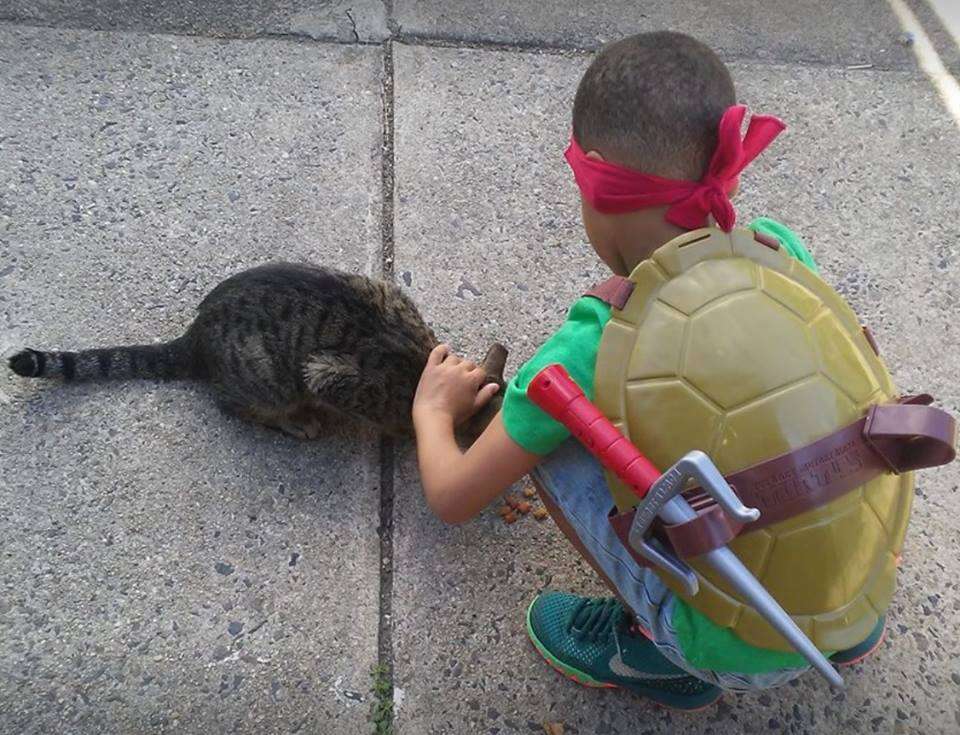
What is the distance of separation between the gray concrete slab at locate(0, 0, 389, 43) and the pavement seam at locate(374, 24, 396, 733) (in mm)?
230

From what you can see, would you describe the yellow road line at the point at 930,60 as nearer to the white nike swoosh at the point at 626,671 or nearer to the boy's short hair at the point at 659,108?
the boy's short hair at the point at 659,108

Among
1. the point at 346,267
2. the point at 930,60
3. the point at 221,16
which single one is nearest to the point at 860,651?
the point at 346,267

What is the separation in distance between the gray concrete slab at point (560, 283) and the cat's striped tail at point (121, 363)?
0.81 m

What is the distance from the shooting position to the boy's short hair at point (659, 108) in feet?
6.31

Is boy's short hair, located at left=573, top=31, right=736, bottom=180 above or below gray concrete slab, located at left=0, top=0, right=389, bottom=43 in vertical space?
above

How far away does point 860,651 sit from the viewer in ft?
8.13

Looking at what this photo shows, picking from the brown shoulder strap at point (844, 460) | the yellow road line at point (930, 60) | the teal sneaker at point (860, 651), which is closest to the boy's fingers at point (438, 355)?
the brown shoulder strap at point (844, 460)

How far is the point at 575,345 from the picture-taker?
1.91m

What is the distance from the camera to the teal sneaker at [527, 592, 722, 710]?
2326mm

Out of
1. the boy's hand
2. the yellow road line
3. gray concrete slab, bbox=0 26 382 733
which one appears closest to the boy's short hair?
the boy's hand

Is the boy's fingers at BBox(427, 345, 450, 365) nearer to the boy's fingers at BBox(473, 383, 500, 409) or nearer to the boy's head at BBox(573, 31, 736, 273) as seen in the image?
the boy's fingers at BBox(473, 383, 500, 409)

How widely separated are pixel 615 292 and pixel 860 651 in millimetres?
1378

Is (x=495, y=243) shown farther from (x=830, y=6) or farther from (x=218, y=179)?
(x=830, y=6)

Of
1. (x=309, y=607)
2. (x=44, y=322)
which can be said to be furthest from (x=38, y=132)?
(x=309, y=607)
